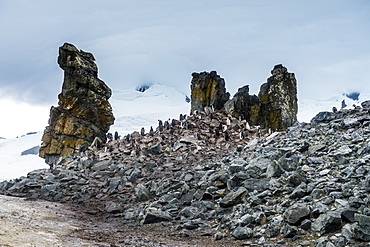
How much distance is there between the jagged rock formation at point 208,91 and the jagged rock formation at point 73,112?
64.4 ft

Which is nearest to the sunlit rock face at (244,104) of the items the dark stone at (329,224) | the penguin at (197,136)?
the penguin at (197,136)

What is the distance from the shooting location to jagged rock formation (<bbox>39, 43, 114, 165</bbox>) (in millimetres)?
41094

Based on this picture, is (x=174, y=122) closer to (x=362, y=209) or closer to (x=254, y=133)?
(x=254, y=133)

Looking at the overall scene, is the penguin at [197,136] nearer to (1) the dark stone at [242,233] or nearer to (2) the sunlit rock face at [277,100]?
(1) the dark stone at [242,233]

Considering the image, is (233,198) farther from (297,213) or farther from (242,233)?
(297,213)

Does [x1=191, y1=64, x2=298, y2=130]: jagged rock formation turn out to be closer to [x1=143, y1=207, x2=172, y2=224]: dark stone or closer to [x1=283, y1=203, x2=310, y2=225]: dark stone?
[x1=143, y1=207, x2=172, y2=224]: dark stone

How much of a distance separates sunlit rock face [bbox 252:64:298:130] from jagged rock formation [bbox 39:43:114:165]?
3077 centimetres

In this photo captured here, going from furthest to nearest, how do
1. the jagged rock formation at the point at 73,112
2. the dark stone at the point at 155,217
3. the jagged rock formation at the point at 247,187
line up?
the jagged rock formation at the point at 73,112, the dark stone at the point at 155,217, the jagged rock formation at the point at 247,187

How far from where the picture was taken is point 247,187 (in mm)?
13375

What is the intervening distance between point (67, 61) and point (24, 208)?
1233 inches

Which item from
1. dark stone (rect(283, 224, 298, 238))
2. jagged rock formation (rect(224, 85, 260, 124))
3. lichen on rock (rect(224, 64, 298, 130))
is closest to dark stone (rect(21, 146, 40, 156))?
jagged rock formation (rect(224, 85, 260, 124))

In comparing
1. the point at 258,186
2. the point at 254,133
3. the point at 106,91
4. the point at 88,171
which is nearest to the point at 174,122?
the point at 254,133

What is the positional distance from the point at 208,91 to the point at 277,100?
13922 mm

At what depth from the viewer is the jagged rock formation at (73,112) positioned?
41.1 meters
